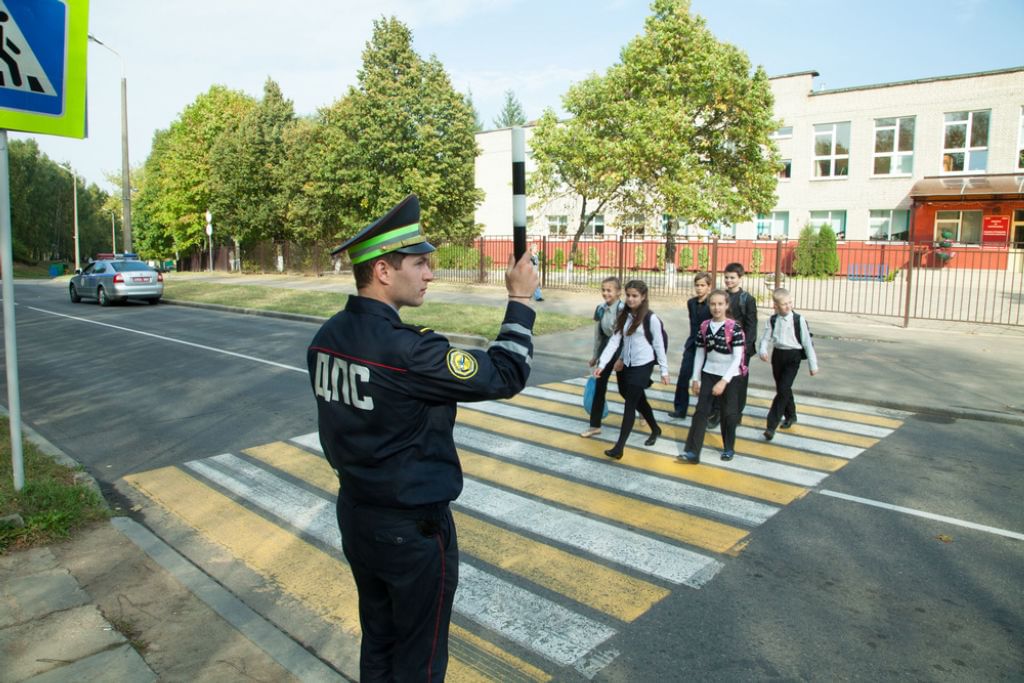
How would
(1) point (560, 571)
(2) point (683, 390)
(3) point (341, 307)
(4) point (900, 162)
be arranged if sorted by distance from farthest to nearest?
(4) point (900, 162)
(3) point (341, 307)
(2) point (683, 390)
(1) point (560, 571)

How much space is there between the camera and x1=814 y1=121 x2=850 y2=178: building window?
34.4 metres

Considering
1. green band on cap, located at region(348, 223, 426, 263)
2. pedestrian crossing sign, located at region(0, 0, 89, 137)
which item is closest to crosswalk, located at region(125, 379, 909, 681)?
green band on cap, located at region(348, 223, 426, 263)

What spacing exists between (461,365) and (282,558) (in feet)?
10.1

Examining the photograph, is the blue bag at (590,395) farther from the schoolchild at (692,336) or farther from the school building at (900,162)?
the school building at (900,162)

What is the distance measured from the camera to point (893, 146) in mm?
33156

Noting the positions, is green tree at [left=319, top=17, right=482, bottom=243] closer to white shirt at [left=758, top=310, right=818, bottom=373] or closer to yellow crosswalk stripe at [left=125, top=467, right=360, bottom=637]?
white shirt at [left=758, top=310, right=818, bottom=373]

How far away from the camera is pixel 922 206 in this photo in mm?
32312

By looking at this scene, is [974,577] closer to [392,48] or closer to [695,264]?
[695,264]

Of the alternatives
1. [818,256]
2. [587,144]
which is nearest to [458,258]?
[587,144]

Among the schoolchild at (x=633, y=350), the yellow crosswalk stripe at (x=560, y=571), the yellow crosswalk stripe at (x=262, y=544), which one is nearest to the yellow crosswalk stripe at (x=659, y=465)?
the schoolchild at (x=633, y=350)

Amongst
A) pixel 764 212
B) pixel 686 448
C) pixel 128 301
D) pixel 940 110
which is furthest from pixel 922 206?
pixel 128 301

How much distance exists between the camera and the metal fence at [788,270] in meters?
20.5

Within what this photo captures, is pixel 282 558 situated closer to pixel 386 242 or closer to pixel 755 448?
pixel 386 242

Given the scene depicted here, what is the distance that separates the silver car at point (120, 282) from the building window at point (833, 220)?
30.1 m
